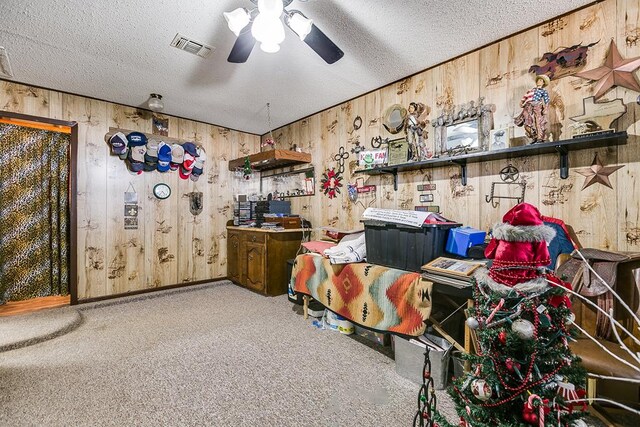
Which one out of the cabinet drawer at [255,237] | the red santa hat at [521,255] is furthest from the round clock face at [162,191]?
the red santa hat at [521,255]

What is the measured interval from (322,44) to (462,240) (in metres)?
1.58

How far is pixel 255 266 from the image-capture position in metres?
3.76

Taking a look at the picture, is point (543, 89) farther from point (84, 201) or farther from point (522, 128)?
point (84, 201)

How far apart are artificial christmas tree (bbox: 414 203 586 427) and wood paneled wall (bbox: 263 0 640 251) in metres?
1.23

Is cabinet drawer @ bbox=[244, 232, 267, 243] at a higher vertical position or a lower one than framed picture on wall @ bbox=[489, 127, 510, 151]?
lower

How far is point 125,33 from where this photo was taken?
215 cm

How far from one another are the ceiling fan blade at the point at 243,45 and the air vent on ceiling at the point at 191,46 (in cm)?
55

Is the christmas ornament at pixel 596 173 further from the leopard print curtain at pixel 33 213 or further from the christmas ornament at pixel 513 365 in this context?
the leopard print curtain at pixel 33 213

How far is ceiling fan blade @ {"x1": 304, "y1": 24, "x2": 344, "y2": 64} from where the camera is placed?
5.64ft

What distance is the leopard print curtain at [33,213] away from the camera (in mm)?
3230

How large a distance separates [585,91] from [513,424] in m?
2.07

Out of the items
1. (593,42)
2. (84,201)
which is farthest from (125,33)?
(593,42)

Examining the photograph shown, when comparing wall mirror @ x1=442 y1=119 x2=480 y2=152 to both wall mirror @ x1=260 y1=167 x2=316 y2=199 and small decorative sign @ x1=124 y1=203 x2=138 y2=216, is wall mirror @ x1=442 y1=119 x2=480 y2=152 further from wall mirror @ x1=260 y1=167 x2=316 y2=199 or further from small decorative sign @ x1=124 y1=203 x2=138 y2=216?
small decorative sign @ x1=124 y1=203 x2=138 y2=216

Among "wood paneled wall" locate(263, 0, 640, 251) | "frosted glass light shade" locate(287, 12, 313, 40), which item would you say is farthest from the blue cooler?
"frosted glass light shade" locate(287, 12, 313, 40)
